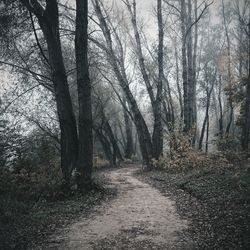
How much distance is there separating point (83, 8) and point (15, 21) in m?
2.61

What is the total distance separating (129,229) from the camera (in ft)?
20.8

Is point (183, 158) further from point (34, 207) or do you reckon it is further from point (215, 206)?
point (34, 207)

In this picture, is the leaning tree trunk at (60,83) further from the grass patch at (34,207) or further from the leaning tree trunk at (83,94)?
the grass patch at (34,207)

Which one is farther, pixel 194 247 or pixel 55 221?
pixel 55 221

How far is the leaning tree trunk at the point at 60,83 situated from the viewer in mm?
10383

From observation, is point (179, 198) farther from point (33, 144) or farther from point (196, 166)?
point (33, 144)

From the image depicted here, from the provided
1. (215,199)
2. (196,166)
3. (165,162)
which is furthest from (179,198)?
(165,162)

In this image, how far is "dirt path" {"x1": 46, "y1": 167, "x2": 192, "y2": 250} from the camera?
5.54m

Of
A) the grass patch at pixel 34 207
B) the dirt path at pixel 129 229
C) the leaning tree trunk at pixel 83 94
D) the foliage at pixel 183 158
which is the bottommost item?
the dirt path at pixel 129 229

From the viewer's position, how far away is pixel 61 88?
10.6 metres

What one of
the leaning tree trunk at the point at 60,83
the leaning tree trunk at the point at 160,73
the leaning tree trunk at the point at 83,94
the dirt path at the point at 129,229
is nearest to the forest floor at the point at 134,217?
the dirt path at the point at 129,229

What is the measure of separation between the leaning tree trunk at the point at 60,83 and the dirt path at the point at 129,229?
8.33 ft

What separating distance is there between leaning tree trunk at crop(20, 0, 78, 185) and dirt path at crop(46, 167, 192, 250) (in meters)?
2.54

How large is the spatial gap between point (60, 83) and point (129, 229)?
6025mm
